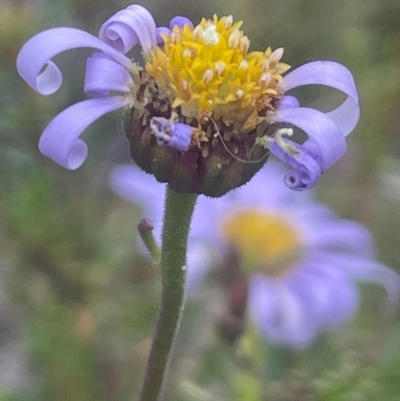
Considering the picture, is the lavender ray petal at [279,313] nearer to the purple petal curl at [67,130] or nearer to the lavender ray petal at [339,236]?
the lavender ray petal at [339,236]

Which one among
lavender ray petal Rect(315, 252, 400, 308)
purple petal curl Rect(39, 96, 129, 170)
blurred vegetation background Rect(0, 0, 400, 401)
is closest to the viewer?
purple petal curl Rect(39, 96, 129, 170)

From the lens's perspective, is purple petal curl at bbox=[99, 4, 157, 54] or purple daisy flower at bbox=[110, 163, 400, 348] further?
purple daisy flower at bbox=[110, 163, 400, 348]

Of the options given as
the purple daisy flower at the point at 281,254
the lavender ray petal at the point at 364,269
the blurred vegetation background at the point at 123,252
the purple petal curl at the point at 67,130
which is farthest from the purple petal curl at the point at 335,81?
the lavender ray petal at the point at 364,269

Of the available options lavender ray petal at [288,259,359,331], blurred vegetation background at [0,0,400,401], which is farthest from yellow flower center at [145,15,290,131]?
lavender ray petal at [288,259,359,331]

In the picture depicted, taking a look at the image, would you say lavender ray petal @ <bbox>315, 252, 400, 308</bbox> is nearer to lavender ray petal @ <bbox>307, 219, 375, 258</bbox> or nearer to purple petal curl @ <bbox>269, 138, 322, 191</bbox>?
lavender ray petal @ <bbox>307, 219, 375, 258</bbox>

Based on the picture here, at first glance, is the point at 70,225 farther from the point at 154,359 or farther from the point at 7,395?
the point at 154,359

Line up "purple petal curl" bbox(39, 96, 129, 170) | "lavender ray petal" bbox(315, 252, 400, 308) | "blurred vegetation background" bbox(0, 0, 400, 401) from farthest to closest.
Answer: "lavender ray petal" bbox(315, 252, 400, 308)
"blurred vegetation background" bbox(0, 0, 400, 401)
"purple petal curl" bbox(39, 96, 129, 170)
